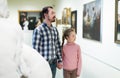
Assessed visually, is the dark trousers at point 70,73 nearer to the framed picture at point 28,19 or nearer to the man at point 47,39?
the man at point 47,39

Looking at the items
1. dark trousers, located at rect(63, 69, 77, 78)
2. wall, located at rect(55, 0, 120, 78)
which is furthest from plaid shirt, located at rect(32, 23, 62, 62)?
wall, located at rect(55, 0, 120, 78)

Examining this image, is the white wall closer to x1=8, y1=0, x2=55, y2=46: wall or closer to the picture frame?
the picture frame

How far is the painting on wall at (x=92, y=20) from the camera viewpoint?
359cm

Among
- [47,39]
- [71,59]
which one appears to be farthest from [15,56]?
[71,59]

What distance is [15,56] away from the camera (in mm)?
771

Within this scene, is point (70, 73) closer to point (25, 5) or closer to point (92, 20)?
point (92, 20)

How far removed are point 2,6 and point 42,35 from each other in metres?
2.06

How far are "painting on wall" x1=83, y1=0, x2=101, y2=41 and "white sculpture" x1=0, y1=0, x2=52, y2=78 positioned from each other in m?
2.82

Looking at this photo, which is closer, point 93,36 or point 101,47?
point 101,47

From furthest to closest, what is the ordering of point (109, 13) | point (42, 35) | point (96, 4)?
1. point (96, 4)
2. point (109, 13)
3. point (42, 35)

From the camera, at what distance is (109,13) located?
317 centimetres

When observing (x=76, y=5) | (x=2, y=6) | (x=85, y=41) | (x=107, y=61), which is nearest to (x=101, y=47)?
(x=107, y=61)

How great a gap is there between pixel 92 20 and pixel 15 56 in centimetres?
321

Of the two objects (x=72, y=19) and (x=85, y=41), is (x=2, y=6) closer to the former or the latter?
A: (x=85, y=41)
